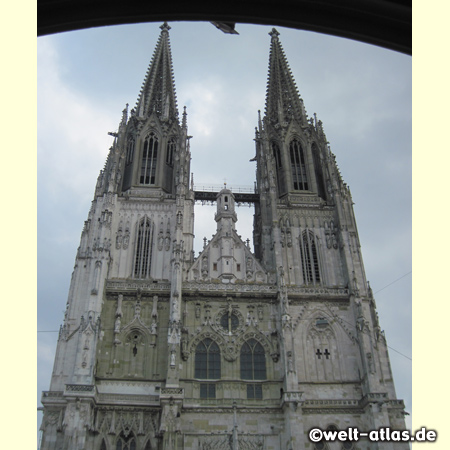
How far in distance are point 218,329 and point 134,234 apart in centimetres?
997

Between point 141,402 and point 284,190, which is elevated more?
point 284,190

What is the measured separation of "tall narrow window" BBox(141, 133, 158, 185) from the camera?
42406mm

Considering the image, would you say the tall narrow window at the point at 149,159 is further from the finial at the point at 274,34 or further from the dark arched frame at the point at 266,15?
the dark arched frame at the point at 266,15

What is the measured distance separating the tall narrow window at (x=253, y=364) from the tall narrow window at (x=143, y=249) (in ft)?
29.4

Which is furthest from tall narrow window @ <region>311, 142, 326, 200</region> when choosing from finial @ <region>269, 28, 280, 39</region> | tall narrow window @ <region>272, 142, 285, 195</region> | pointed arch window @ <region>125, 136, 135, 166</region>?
finial @ <region>269, 28, 280, 39</region>

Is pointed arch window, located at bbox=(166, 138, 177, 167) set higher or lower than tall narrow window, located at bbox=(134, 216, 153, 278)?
higher

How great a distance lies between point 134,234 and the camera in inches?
1506

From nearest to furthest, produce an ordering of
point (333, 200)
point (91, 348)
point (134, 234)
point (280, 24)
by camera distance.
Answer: point (280, 24) < point (91, 348) < point (134, 234) < point (333, 200)

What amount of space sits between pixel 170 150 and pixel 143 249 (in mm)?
11125

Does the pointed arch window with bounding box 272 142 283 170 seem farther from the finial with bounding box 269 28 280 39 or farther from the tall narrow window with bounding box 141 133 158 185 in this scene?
the finial with bounding box 269 28 280 39

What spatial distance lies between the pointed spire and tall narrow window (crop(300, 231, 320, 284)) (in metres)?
13.0

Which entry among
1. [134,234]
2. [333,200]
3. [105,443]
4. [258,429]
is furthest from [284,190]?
[105,443]

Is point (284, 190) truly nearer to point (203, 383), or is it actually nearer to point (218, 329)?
point (218, 329)

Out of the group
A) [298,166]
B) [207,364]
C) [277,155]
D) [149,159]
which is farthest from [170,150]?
[207,364]
